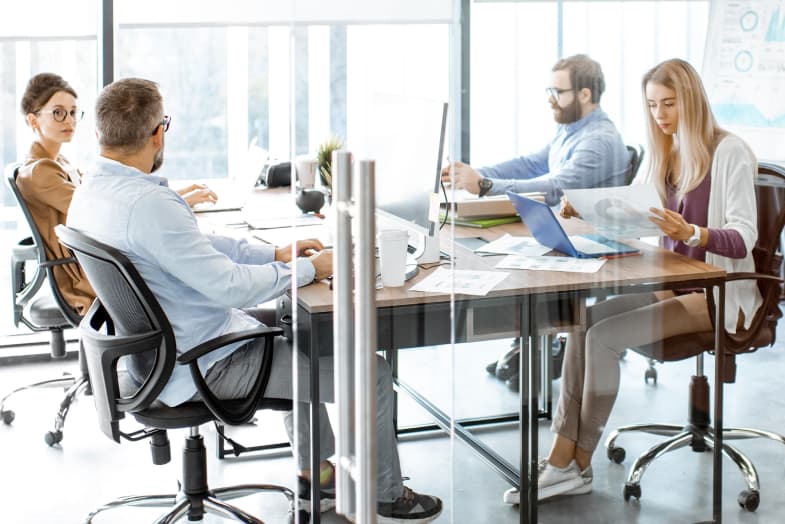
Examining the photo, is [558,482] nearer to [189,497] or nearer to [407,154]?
[407,154]

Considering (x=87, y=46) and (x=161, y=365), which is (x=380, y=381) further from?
(x=87, y=46)

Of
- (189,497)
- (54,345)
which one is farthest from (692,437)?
(54,345)

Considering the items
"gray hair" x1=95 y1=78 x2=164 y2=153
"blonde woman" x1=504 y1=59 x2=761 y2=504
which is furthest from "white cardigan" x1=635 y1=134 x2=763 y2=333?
"gray hair" x1=95 y1=78 x2=164 y2=153

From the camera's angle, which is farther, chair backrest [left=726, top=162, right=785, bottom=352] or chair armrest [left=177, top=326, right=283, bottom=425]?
chair armrest [left=177, top=326, right=283, bottom=425]

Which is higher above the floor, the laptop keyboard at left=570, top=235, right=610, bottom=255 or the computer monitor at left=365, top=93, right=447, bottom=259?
the computer monitor at left=365, top=93, right=447, bottom=259

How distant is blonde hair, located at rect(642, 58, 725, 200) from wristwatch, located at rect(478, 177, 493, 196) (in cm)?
26

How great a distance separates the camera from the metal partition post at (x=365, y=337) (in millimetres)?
1525

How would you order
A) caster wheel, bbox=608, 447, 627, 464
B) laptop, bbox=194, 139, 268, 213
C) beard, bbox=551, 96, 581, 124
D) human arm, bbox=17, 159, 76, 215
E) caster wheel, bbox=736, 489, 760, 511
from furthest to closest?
laptop, bbox=194, 139, 268, 213 < human arm, bbox=17, 159, 76, 215 < caster wheel, bbox=736, 489, 760, 511 < caster wheel, bbox=608, 447, 627, 464 < beard, bbox=551, 96, 581, 124

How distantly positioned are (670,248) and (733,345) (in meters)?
0.26

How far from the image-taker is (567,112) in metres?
1.65

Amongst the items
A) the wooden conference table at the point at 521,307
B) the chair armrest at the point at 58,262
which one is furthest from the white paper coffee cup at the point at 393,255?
the chair armrest at the point at 58,262

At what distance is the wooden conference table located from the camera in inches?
64.9

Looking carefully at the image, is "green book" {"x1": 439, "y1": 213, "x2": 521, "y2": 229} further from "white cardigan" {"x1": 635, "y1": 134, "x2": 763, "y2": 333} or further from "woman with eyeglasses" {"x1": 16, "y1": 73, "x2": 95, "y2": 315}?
"woman with eyeglasses" {"x1": 16, "y1": 73, "x2": 95, "y2": 315}

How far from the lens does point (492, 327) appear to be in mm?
1700
